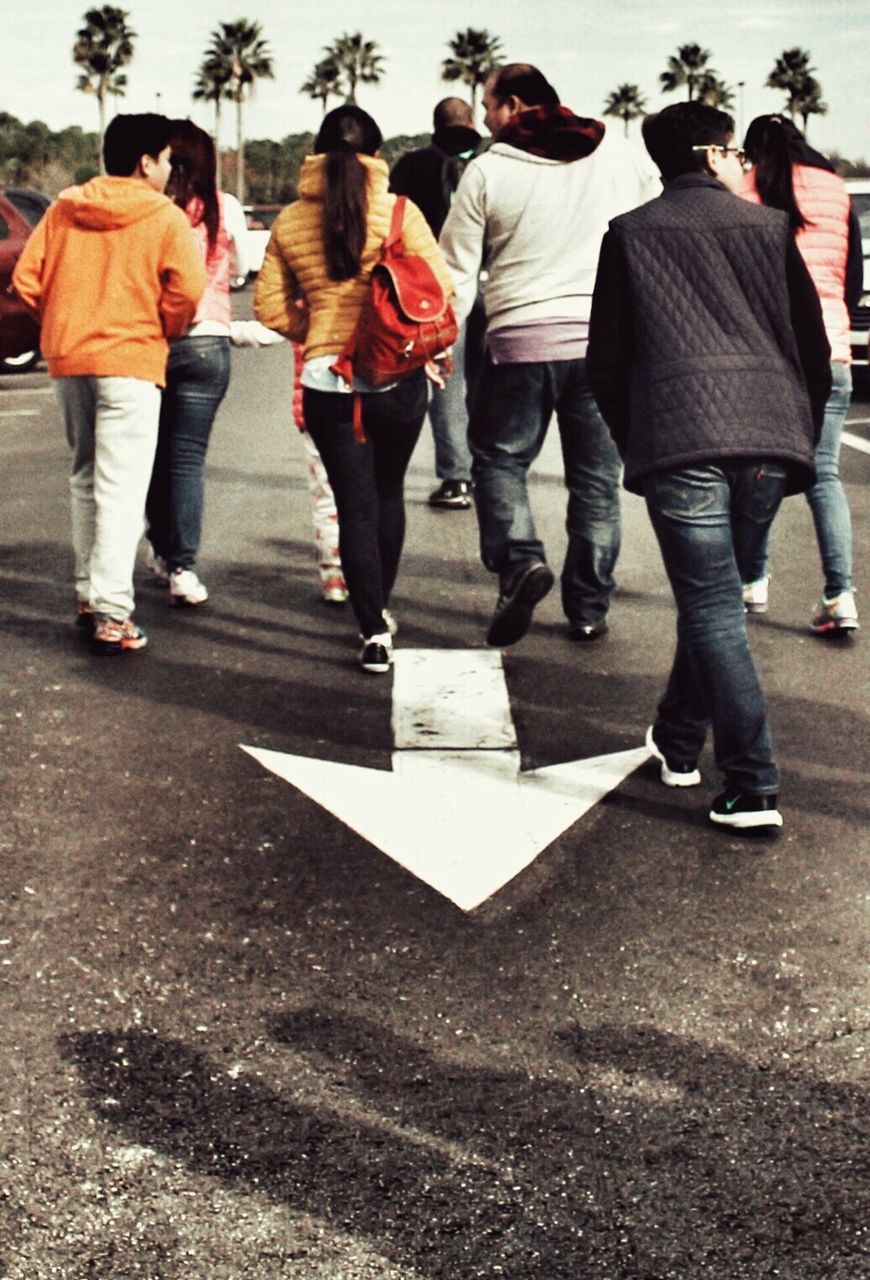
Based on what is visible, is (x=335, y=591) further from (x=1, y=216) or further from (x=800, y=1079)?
(x=1, y=216)

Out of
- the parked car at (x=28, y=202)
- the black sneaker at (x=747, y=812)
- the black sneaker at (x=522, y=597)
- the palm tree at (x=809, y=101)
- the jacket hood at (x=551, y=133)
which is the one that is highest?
the palm tree at (x=809, y=101)

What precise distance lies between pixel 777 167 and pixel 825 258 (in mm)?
395

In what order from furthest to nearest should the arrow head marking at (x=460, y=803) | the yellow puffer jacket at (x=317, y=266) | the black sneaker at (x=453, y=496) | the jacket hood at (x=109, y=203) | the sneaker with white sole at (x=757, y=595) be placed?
the black sneaker at (x=453, y=496) → the sneaker with white sole at (x=757, y=595) → the jacket hood at (x=109, y=203) → the yellow puffer jacket at (x=317, y=266) → the arrow head marking at (x=460, y=803)

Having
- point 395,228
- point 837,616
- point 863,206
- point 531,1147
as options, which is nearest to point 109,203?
point 395,228

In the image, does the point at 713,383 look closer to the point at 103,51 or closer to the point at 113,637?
the point at 113,637

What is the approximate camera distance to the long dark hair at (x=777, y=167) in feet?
21.2

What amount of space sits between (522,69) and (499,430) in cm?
126

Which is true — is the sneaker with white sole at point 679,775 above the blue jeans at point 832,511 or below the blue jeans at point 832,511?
below

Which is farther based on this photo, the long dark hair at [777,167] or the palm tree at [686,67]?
the palm tree at [686,67]

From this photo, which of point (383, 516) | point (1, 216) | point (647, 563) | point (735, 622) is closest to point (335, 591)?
point (383, 516)

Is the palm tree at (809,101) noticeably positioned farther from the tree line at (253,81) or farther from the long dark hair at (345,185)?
the long dark hair at (345,185)

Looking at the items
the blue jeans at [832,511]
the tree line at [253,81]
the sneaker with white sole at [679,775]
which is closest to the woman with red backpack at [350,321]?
the blue jeans at [832,511]

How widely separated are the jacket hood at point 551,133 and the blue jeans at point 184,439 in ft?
5.06

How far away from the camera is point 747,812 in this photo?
484 centimetres
